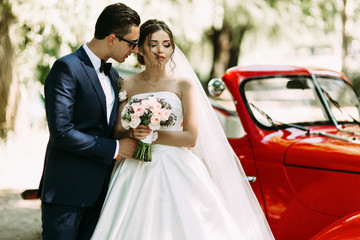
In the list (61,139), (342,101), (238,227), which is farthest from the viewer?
(342,101)

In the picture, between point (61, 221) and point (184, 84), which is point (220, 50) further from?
point (61, 221)

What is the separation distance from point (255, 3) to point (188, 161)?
336 inches

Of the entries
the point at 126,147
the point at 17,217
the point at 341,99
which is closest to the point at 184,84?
the point at 126,147

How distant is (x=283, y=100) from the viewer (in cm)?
379

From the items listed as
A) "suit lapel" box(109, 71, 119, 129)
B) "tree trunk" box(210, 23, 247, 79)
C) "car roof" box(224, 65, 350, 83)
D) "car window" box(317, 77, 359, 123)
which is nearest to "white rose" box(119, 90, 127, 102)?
"suit lapel" box(109, 71, 119, 129)

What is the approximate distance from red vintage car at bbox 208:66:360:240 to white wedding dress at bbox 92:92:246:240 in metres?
0.61

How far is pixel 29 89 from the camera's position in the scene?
34.1 feet

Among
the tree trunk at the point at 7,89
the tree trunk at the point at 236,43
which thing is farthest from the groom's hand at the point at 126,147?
the tree trunk at the point at 236,43

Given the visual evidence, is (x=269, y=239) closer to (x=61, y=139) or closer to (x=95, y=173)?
(x=95, y=173)

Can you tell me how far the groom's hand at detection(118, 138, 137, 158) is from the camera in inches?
105

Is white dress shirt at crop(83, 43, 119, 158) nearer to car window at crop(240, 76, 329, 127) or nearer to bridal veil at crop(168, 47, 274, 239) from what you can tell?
bridal veil at crop(168, 47, 274, 239)

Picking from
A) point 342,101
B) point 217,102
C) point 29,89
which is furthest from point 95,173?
point 29,89

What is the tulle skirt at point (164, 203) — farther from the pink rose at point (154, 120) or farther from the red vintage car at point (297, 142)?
the red vintage car at point (297, 142)

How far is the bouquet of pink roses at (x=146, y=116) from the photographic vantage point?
2.58m
